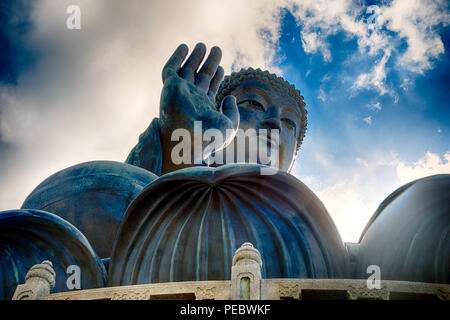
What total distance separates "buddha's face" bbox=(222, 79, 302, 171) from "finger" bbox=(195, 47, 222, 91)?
1.40 meters

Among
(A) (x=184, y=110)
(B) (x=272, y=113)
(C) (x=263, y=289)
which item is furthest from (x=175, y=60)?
(C) (x=263, y=289)

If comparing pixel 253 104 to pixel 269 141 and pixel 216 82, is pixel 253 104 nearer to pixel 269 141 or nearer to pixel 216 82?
pixel 269 141

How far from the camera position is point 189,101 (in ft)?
22.0

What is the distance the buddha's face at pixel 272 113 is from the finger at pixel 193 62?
1.62 metres

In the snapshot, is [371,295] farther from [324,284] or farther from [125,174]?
[125,174]

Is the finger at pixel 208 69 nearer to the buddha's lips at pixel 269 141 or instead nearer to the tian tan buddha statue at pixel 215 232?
the buddha's lips at pixel 269 141

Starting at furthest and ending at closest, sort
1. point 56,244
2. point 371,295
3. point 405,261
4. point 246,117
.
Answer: point 246,117
point 56,244
point 405,261
point 371,295

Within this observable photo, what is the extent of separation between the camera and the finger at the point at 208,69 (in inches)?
289

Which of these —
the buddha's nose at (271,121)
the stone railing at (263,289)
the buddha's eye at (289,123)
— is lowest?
the stone railing at (263,289)

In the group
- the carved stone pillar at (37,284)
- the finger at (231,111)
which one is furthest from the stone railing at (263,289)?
the finger at (231,111)

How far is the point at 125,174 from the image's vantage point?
6.02 metres

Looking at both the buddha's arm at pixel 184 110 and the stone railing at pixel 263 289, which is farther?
the buddha's arm at pixel 184 110
